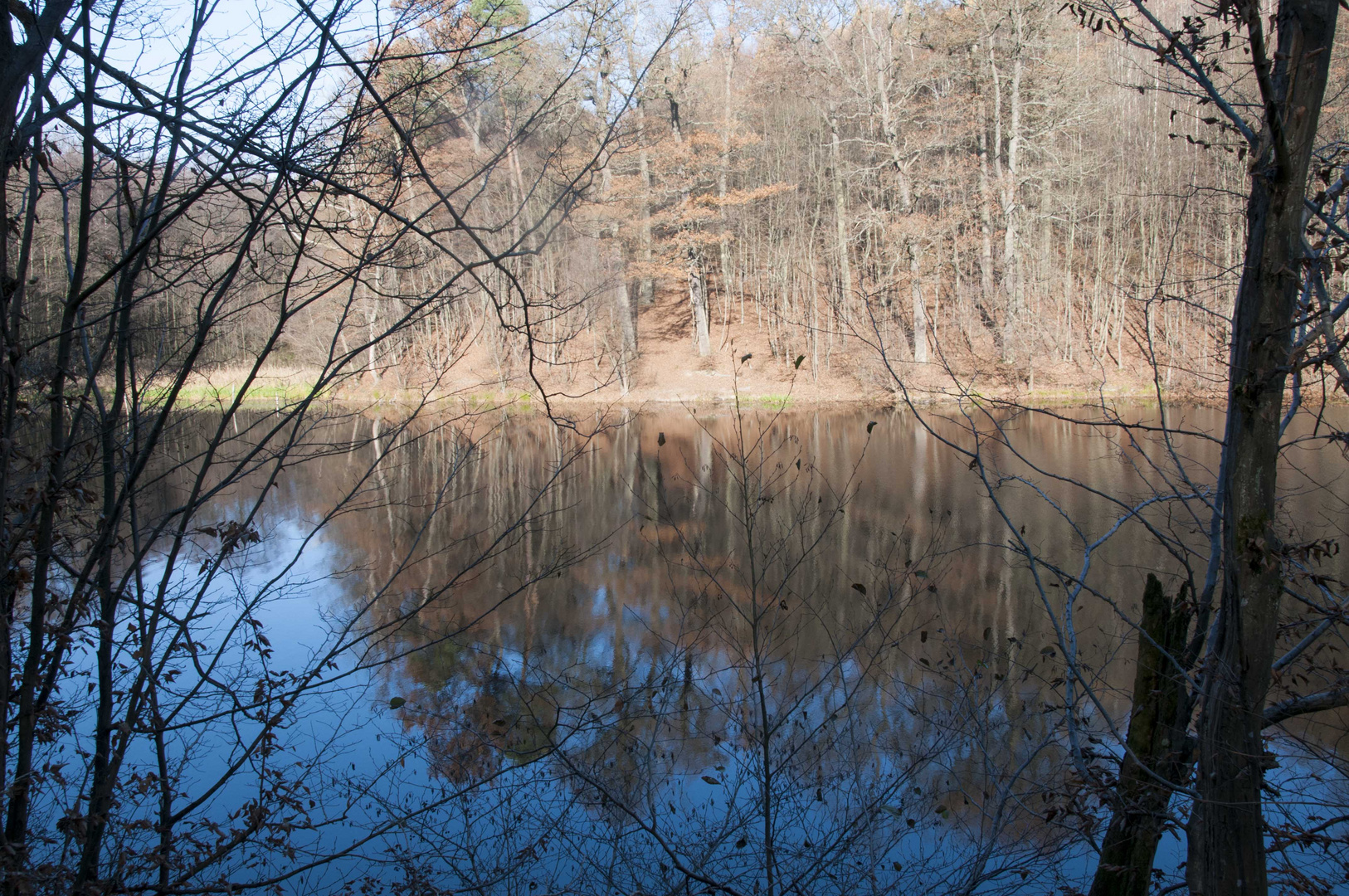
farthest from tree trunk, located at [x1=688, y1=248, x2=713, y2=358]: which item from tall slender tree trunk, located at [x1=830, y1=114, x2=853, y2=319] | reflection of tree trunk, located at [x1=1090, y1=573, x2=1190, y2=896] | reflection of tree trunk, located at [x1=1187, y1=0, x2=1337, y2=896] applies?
reflection of tree trunk, located at [x1=1187, y1=0, x2=1337, y2=896]

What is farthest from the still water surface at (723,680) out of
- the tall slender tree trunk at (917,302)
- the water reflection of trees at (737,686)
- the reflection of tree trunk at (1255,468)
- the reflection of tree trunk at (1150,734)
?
the tall slender tree trunk at (917,302)

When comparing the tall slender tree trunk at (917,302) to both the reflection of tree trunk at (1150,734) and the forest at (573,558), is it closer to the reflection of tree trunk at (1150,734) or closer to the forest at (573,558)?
the forest at (573,558)

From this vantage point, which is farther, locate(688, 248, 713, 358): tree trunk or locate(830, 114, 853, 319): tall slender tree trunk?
locate(688, 248, 713, 358): tree trunk

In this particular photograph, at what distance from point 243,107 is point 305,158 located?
0.27 m

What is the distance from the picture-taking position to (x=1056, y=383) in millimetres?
19578

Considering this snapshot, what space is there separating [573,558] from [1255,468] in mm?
2914

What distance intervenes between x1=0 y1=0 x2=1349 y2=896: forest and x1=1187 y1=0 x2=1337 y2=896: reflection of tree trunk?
0.04ft

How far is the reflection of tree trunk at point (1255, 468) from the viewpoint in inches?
78.0

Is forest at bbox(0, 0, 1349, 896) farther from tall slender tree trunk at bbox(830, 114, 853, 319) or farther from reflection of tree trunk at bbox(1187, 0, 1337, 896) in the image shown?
tall slender tree trunk at bbox(830, 114, 853, 319)

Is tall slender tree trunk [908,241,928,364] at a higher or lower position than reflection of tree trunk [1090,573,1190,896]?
higher

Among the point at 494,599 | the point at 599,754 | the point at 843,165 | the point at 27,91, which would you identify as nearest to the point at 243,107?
the point at 27,91

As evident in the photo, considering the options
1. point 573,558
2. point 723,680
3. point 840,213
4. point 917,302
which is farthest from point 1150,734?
point 840,213

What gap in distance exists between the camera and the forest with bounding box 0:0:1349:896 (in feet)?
6.98

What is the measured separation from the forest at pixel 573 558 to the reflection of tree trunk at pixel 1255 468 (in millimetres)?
11
